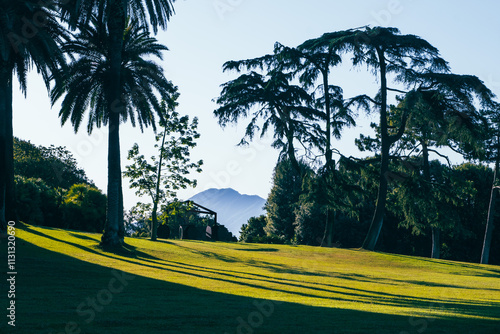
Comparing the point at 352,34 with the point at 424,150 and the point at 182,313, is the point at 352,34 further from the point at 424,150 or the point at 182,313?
the point at 182,313

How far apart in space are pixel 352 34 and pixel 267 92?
293 inches

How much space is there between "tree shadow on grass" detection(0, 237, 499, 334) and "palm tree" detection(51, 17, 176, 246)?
12.7 m

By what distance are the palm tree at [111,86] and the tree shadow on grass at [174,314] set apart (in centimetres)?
1268

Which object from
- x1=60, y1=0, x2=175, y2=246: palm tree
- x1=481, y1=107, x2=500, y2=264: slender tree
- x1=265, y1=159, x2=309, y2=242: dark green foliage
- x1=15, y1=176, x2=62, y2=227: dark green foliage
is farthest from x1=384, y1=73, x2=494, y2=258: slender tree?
x1=265, y1=159, x2=309, y2=242: dark green foliage

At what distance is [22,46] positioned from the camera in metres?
20.6

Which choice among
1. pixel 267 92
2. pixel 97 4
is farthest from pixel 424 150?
pixel 97 4

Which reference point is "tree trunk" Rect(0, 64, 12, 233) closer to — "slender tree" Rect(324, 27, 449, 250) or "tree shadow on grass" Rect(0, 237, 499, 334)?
"tree shadow on grass" Rect(0, 237, 499, 334)

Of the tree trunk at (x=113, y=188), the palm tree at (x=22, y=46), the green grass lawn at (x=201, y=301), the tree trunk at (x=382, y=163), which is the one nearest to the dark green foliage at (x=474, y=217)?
the tree trunk at (x=382, y=163)

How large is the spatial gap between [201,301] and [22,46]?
15.2m

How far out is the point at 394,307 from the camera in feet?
37.4

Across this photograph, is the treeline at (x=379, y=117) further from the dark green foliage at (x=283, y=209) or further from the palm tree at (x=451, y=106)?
the dark green foliage at (x=283, y=209)

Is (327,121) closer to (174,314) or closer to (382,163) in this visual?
(382,163)

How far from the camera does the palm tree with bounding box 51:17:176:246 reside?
25531 millimetres

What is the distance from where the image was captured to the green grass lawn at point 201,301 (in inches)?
313
